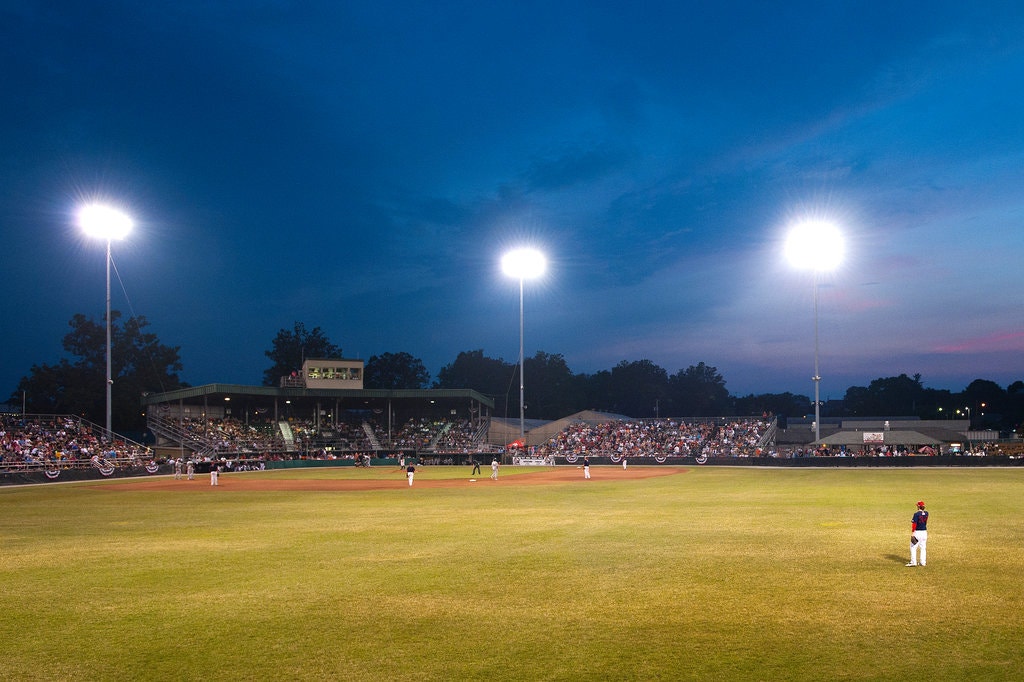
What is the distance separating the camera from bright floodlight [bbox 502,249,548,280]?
6919 centimetres

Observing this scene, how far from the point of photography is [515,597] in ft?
40.9

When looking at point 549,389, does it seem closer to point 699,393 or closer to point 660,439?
point 699,393

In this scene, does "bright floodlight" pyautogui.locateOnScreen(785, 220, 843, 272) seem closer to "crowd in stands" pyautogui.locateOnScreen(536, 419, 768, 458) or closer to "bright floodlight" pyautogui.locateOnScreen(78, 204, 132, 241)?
"crowd in stands" pyautogui.locateOnScreen(536, 419, 768, 458)

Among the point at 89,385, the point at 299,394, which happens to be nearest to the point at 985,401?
the point at 299,394

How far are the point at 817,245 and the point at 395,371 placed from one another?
97935mm

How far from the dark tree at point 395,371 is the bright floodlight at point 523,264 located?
7438 centimetres

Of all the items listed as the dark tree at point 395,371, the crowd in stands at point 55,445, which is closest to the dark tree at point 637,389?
the dark tree at point 395,371

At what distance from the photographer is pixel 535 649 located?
378 inches

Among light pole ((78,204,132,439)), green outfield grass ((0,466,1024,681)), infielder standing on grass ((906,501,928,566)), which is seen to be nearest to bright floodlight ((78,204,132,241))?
light pole ((78,204,132,439))

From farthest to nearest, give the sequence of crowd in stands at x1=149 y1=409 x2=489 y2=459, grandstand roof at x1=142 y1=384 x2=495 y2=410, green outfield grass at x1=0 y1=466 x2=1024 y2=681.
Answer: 1. crowd in stands at x1=149 y1=409 x2=489 y2=459
2. grandstand roof at x1=142 y1=384 x2=495 y2=410
3. green outfield grass at x1=0 y1=466 x2=1024 y2=681

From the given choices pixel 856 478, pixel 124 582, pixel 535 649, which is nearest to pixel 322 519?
pixel 124 582

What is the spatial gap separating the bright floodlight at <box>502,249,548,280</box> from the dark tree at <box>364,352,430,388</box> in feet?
244

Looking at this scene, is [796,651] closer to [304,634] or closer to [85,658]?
[304,634]

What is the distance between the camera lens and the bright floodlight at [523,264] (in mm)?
69188
